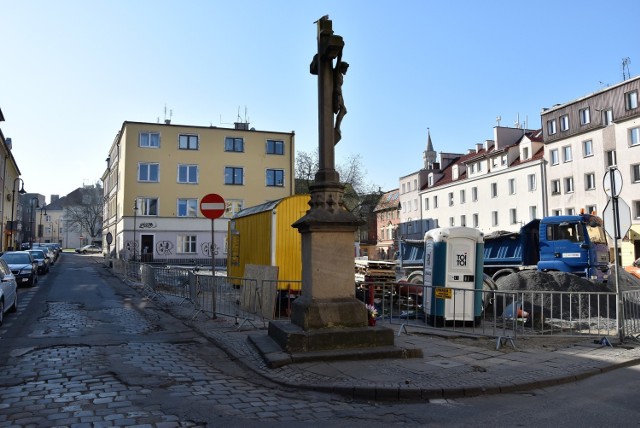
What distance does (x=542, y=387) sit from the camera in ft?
21.3

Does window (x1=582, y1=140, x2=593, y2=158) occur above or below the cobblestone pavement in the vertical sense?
above

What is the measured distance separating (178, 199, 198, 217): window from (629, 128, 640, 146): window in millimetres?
37284

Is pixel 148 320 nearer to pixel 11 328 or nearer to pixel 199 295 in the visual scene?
pixel 199 295

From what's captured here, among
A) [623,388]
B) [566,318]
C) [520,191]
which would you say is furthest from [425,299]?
[520,191]

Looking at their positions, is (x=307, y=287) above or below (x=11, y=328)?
above

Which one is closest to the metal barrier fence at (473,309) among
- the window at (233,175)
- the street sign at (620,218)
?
the street sign at (620,218)


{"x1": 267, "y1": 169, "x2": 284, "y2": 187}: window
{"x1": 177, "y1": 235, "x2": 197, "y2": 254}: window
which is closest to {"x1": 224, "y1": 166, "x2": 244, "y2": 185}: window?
{"x1": 267, "y1": 169, "x2": 284, "y2": 187}: window

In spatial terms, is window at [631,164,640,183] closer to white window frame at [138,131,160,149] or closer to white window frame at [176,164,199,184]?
white window frame at [176,164,199,184]

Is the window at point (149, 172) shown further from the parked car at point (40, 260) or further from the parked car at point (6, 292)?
the parked car at point (6, 292)

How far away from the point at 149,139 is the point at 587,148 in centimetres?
3892

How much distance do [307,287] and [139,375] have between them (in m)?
2.78

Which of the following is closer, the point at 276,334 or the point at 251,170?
the point at 276,334

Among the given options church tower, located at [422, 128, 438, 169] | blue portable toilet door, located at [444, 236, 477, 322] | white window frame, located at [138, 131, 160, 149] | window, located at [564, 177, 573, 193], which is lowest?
blue portable toilet door, located at [444, 236, 477, 322]

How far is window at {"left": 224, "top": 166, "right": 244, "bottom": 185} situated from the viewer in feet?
165
